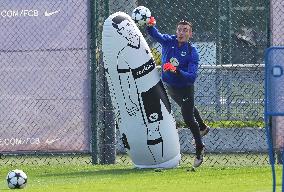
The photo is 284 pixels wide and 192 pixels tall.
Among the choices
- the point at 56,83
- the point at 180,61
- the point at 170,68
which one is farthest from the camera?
the point at 56,83

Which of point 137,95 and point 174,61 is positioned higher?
point 174,61

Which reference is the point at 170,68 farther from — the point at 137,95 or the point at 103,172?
the point at 103,172

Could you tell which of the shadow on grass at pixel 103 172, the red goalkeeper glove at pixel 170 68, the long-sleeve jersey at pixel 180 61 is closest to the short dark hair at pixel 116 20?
the long-sleeve jersey at pixel 180 61

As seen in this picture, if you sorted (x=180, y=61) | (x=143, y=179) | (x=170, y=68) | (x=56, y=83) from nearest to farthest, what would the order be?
1. (x=143, y=179)
2. (x=170, y=68)
3. (x=180, y=61)
4. (x=56, y=83)

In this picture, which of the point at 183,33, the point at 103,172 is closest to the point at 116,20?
the point at 183,33

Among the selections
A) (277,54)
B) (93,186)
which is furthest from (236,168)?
(277,54)

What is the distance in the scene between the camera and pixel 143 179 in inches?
483

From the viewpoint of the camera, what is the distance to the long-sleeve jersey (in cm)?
1355

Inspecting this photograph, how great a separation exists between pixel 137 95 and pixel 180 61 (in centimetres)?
70

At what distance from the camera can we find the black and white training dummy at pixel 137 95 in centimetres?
1346

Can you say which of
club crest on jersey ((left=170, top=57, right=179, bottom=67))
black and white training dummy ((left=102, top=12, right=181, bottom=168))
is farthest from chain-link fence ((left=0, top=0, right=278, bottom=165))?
club crest on jersey ((left=170, top=57, right=179, bottom=67))

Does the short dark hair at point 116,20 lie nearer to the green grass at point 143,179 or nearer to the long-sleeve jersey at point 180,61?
the long-sleeve jersey at point 180,61

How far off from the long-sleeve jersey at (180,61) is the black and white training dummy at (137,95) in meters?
0.18

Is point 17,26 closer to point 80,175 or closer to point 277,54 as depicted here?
point 80,175
